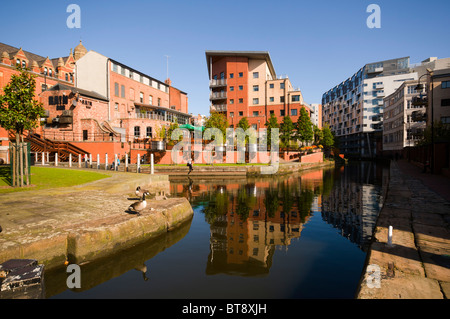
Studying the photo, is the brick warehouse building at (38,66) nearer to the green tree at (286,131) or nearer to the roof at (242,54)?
the roof at (242,54)

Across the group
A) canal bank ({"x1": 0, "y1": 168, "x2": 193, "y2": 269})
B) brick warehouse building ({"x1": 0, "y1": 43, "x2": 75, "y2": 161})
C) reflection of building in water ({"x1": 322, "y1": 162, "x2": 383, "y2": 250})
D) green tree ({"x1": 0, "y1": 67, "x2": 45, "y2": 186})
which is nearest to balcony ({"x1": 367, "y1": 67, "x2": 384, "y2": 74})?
reflection of building in water ({"x1": 322, "y1": 162, "x2": 383, "y2": 250})

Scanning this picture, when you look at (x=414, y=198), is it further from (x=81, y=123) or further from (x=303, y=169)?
(x=81, y=123)

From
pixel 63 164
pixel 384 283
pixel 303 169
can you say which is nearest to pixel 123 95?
pixel 63 164

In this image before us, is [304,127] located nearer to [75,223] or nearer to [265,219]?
[265,219]

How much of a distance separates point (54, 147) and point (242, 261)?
1179 inches

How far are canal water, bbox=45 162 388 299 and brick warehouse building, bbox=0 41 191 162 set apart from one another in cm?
2462

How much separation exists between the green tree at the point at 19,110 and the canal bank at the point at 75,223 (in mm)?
2442

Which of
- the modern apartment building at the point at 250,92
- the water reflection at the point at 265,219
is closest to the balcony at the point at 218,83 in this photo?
the modern apartment building at the point at 250,92

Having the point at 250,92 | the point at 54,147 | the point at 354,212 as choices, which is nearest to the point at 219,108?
the point at 250,92

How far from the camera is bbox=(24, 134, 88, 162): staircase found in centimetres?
2788

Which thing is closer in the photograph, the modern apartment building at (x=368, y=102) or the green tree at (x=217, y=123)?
the green tree at (x=217, y=123)

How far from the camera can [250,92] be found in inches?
2005

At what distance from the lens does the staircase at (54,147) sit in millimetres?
27878

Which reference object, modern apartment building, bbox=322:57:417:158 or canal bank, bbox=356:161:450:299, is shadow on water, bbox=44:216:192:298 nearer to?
canal bank, bbox=356:161:450:299
